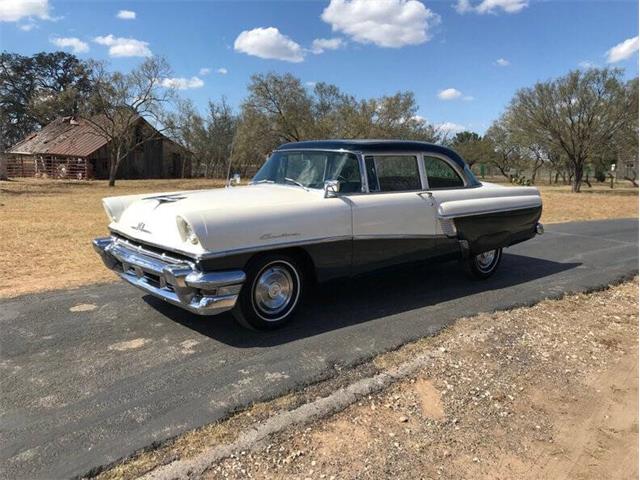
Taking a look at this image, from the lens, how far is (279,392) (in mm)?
3430

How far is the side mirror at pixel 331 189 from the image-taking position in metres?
4.77

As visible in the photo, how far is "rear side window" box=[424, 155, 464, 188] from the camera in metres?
5.84

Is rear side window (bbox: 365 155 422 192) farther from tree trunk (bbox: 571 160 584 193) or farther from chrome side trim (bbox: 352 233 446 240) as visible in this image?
tree trunk (bbox: 571 160 584 193)

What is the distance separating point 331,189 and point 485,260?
2.82 m

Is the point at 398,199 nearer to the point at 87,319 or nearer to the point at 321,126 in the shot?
the point at 87,319

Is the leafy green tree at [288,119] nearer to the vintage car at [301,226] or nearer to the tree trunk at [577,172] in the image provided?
the tree trunk at [577,172]

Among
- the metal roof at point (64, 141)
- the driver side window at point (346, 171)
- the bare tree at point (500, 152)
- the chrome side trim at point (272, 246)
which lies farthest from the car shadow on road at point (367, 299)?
the bare tree at point (500, 152)

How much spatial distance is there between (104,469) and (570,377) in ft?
11.1

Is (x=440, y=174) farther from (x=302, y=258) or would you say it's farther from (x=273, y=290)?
(x=273, y=290)

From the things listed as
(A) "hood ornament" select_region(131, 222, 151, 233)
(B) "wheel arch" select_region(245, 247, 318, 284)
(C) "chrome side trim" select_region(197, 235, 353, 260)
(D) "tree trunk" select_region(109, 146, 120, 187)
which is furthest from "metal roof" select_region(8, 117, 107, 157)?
(C) "chrome side trim" select_region(197, 235, 353, 260)

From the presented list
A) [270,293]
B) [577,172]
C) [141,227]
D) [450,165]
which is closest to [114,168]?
[577,172]

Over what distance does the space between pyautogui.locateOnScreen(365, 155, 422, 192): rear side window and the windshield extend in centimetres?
18

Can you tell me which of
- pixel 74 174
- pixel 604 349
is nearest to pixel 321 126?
pixel 74 174

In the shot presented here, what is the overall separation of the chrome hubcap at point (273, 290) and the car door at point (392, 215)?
751mm
